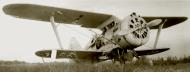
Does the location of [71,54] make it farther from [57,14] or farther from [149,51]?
[149,51]

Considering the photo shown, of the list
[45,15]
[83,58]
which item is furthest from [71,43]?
[45,15]

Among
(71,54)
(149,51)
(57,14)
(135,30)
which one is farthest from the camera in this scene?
(149,51)

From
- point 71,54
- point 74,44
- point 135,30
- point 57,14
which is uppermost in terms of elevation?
point 57,14

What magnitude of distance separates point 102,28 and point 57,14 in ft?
5.37

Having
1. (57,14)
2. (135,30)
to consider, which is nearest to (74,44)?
(57,14)

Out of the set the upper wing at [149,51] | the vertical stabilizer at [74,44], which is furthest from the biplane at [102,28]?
the vertical stabilizer at [74,44]

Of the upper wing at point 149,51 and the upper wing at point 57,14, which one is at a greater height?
the upper wing at point 57,14

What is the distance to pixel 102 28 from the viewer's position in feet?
36.9

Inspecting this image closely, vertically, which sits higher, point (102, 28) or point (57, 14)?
point (57, 14)

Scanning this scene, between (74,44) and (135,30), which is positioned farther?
(74,44)

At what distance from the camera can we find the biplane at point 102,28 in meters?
9.71

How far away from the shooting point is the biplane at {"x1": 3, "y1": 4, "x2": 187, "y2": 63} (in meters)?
9.71

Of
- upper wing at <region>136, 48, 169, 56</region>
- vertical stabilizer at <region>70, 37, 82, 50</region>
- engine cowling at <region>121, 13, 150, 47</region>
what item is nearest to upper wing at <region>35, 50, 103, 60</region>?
engine cowling at <region>121, 13, 150, 47</region>

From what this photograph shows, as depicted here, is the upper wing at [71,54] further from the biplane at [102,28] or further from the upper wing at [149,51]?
the upper wing at [149,51]
